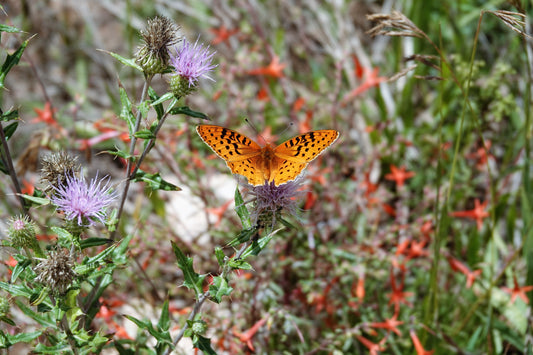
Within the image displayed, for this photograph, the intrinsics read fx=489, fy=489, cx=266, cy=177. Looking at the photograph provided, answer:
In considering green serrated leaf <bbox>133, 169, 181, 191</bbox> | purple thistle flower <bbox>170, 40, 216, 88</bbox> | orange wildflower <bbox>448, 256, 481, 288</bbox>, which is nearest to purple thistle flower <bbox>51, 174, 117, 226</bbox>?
green serrated leaf <bbox>133, 169, 181, 191</bbox>

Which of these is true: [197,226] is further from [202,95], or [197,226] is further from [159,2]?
[159,2]

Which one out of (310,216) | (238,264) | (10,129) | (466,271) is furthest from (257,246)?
(466,271)

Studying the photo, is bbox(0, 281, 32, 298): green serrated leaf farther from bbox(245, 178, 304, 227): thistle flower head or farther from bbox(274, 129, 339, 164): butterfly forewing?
bbox(274, 129, 339, 164): butterfly forewing

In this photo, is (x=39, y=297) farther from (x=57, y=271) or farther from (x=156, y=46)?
(x=156, y=46)

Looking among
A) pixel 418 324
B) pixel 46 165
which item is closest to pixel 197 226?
pixel 418 324

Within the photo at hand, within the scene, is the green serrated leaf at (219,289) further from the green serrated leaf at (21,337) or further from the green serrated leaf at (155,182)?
the green serrated leaf at (21,337)
